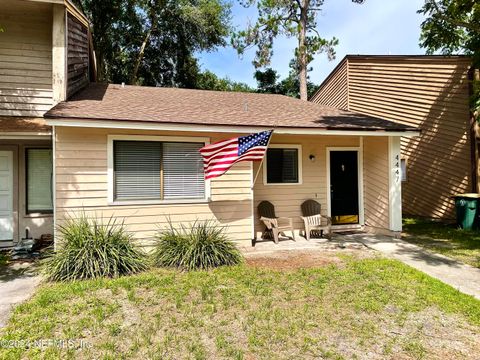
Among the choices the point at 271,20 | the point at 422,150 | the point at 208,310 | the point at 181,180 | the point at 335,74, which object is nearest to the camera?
the point at 208,310

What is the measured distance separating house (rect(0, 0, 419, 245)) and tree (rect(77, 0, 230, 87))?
1160 centimetres

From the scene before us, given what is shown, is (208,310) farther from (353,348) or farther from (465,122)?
(465,122)

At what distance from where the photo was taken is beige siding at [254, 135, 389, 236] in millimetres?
8781

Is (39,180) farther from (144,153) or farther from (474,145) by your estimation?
(474,145)

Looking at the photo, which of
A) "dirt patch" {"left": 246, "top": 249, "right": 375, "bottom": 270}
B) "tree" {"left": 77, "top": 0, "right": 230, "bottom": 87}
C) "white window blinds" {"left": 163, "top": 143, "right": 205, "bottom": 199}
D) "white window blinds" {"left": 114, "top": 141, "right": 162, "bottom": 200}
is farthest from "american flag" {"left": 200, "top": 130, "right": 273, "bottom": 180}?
"tree" {"left": 77, "top": 0, "right": 230, "bottom": 87}

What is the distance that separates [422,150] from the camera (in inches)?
473

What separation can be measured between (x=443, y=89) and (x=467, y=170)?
9.72 ft

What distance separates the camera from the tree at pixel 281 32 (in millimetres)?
17594

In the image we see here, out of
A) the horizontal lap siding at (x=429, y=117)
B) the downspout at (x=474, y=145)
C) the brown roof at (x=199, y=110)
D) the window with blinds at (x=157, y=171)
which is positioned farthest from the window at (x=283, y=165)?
the downspout at (x=474, y=145)

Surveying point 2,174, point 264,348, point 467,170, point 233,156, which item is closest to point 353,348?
point 264,348

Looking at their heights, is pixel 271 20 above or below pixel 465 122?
above

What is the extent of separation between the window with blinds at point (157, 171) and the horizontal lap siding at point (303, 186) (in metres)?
2.08

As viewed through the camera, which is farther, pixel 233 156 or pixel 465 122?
pixel 465 122

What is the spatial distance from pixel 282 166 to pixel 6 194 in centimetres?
692
